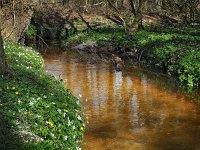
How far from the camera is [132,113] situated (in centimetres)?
1281

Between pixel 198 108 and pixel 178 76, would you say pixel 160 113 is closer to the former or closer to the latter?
pixel 198 108

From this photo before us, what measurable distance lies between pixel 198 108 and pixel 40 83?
6.00m

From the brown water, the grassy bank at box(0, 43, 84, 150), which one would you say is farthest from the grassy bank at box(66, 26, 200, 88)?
the grassy bank at box(0, 43, 84, 150)

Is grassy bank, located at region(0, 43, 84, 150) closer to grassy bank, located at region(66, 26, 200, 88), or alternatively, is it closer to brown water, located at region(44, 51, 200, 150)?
brown water, located at region(44, 51, 200, 150)

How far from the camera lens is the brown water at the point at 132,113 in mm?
10289

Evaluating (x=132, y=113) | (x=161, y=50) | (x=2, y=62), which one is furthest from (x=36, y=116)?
(x=161, y=50)

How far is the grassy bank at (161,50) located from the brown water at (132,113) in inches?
54.5

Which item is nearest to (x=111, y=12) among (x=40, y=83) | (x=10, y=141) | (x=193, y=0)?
(x=193, y=0)

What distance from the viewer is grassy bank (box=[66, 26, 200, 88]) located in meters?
17.3

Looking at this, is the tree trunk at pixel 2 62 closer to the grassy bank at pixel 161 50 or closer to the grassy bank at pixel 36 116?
the grassy bank at pixel 36 116

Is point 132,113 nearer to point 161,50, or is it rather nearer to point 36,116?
point 36,116

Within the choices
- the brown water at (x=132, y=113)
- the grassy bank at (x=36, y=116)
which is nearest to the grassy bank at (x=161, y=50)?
the brown water at (x=132, y=113)

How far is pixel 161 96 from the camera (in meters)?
15.1

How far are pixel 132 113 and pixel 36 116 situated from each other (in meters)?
6.23
